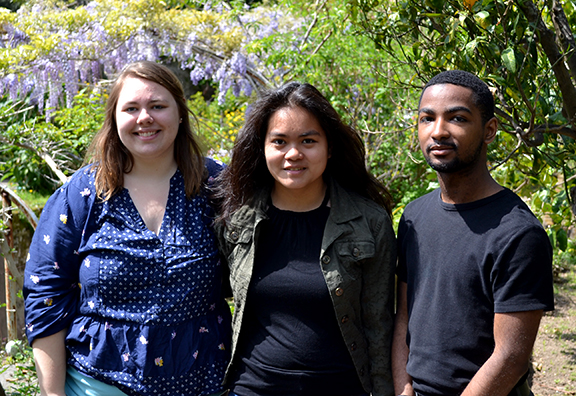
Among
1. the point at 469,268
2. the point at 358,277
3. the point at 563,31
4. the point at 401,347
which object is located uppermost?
the point at 563,31

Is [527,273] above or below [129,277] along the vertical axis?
above

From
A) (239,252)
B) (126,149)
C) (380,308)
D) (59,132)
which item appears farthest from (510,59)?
(59,132)

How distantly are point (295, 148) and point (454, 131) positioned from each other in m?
0.59

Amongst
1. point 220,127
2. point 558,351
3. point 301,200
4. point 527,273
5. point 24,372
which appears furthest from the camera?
point 220,127

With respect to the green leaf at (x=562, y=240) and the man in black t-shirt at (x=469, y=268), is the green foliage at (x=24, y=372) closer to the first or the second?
the man in black t-shirt at (x=469, y=268)

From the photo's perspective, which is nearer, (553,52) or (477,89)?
(477,89)

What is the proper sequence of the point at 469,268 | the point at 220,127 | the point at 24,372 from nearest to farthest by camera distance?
the point at 469,268
the point at 24,372
the point at 220,127

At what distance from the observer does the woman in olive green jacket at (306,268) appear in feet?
7.00

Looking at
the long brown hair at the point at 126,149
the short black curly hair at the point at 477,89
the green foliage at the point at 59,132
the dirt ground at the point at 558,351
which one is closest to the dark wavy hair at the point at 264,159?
the long brown hair at the point at 126,149

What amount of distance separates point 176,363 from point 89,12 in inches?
182

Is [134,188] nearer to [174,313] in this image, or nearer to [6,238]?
[174,313]

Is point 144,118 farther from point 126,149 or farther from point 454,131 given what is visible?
point 454,131

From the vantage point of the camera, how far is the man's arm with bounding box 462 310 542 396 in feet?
5.56

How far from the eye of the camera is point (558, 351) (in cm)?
473
